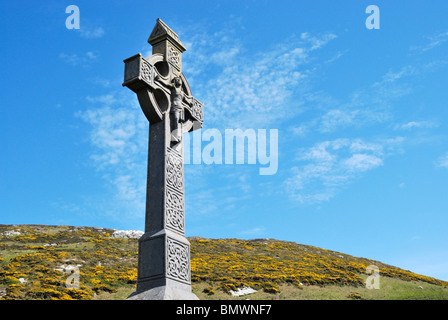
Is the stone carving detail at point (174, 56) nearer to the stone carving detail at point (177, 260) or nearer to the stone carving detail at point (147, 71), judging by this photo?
the stone carving detail at point (147, 71)

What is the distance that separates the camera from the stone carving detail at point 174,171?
6.93m

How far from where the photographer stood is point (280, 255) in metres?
29.1

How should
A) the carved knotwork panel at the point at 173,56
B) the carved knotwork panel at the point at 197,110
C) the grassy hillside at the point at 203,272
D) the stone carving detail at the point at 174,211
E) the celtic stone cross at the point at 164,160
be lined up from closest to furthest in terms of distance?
the celtic stone cross at the point at 164,160 → the stone carving detail at the point at 174,211 → the carved knotwork panel at the point at 173,56 → the carved knotwork panel at the point at 197,110 → the grassy hillside at the point at 203,272

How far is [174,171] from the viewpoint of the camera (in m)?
7.11

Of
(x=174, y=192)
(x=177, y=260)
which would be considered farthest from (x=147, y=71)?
(x=177, y=260)

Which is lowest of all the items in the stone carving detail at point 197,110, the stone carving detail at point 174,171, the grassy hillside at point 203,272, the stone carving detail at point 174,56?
the grassy hillside at point 203,272

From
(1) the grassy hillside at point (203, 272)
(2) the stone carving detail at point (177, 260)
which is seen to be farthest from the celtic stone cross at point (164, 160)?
(1) the grassy hillside at point (203, 272)

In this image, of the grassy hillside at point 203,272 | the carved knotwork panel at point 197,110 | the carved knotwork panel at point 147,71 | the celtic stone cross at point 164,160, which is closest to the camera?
the celtic stone cross at point 164,160

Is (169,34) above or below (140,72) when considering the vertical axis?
above

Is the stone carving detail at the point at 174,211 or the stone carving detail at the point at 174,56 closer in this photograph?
the stone carving detail at the point at 174,211
